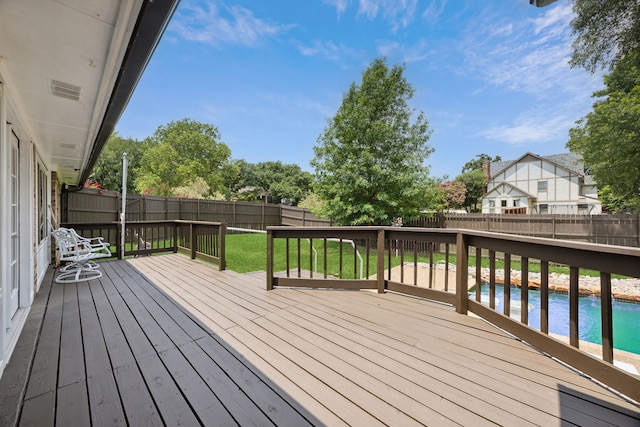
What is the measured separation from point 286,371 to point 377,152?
8667 mm

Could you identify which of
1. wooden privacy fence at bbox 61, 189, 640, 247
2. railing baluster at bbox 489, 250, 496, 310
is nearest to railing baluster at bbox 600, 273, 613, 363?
railing baluster at bbox 489, 250, 496, 310

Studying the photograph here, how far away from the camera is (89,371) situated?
1760mm

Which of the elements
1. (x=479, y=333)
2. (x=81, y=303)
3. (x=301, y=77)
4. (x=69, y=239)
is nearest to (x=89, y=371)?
(x=81, y=303)

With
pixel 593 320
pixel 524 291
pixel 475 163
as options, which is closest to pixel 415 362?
pixel 524 291

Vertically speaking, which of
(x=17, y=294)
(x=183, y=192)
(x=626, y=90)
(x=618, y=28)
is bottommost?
(x=17, y=294)

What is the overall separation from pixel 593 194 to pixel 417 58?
63.6 ft

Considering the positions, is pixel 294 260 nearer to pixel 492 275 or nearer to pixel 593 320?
pixel 492 275

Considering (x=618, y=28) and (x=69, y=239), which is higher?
(x=618, y=28)

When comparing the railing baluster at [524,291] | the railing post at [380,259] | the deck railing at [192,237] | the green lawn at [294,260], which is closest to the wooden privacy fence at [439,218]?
the green lawn at [294,260]

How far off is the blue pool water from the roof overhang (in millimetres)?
6507

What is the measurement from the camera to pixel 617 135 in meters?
7.92

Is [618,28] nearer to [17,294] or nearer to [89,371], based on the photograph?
[89,371]

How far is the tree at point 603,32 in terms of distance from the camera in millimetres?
7580

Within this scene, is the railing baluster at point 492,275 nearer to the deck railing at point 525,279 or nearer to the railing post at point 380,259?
the deck railing at point 525,279
